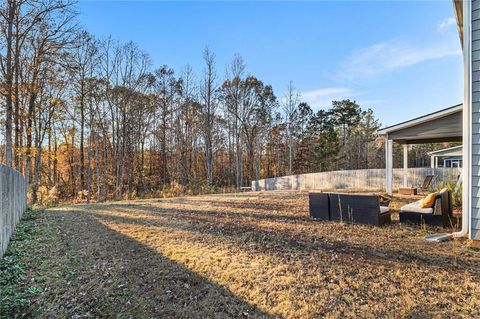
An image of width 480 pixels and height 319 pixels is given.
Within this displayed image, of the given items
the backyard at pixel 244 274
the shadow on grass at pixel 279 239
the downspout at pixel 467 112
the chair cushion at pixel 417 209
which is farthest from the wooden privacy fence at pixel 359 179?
the backyard at pixel 244 274

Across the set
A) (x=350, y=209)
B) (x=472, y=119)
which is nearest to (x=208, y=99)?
(x=350, y=209)

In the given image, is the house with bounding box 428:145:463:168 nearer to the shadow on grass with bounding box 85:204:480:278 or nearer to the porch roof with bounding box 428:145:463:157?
the porch roof with bounding box 428:145:463:157

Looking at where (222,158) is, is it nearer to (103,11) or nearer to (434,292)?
(103,11)

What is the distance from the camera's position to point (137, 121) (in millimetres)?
21438

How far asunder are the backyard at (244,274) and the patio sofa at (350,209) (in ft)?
0.85

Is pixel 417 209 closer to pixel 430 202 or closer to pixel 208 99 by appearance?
pixel 430 202

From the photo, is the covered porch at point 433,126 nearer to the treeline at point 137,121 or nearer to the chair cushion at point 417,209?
the chair cushion at point 417,209

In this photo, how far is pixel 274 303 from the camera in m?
2.67

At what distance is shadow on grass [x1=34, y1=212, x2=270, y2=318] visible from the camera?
8.82ft

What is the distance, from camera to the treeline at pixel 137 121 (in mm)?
11500

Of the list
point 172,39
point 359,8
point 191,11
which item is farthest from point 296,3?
point 172,39

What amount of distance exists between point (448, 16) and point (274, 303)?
8.84 meters

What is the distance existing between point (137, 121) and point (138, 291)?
20.3 m

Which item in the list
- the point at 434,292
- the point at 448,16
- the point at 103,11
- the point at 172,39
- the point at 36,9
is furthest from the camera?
the point at 172,39
